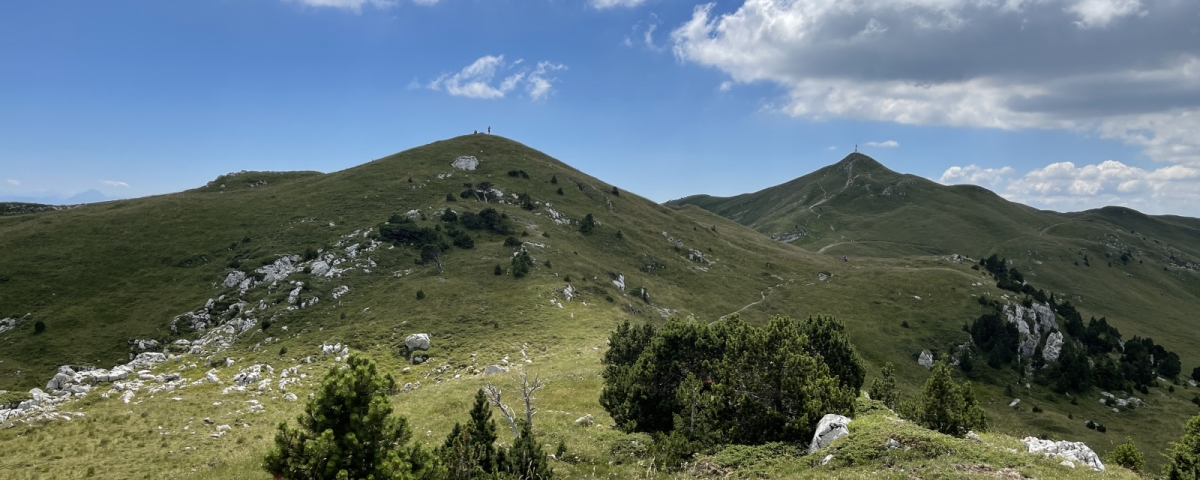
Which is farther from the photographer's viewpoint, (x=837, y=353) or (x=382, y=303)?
(x=382, y=303)

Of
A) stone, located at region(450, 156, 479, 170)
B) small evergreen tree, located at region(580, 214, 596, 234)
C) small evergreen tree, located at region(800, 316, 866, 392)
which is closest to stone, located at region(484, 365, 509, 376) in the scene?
small evergreen tree, located at region(800, 316, 866, 392)

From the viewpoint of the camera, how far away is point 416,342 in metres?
47.8

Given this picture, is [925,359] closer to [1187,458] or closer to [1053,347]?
[1053,347]

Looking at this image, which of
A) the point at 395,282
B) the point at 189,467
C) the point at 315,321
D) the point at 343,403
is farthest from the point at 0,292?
the point at 343,403

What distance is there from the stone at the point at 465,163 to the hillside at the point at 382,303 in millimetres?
450

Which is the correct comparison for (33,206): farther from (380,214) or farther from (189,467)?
(189,467)

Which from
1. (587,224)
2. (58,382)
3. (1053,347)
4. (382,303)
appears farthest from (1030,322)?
(58,382)

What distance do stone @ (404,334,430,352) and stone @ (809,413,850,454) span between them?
39.3m

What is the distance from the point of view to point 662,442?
61.3 ft

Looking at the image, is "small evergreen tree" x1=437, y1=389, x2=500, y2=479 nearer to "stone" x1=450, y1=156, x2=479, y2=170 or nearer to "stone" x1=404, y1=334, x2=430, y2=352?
"stone" x1=404, y1=334, x2=430, y2=352

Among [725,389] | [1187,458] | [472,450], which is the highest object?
[472,450]

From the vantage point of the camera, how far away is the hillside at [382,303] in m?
29.7

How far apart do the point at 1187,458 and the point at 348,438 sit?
28.9m

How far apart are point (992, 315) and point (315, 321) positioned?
106552mm
